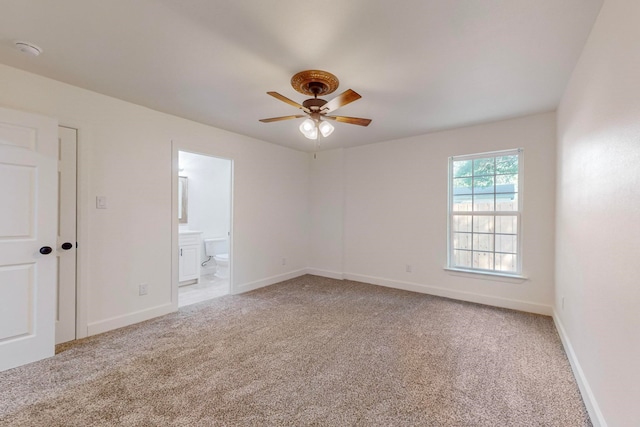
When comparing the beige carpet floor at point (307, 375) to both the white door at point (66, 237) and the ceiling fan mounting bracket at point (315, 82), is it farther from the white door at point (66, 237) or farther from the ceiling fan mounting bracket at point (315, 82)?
the ceiling fan mounting bracket at point (315, 82)

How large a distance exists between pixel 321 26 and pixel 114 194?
269 cm

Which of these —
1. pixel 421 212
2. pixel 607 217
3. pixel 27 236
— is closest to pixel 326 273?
pixel 421 212

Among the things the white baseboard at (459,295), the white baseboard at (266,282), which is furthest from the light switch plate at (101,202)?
the white baseboard at (459,295)

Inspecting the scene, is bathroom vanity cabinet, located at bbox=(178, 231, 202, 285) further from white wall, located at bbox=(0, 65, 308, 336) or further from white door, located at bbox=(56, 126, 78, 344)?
white door, located at bbox=(56, 126, 78, 344)

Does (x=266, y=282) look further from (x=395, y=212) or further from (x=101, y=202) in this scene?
(x=101, y=202)

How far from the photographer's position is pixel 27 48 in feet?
6.65

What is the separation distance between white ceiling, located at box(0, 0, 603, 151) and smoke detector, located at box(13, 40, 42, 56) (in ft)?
0.11

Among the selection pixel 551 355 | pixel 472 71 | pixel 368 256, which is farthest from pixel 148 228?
pixel 551 355

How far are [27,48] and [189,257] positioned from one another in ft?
11.1

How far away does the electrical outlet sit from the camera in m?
3.20

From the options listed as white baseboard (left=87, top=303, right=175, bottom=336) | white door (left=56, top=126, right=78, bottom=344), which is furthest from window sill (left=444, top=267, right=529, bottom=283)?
white door (left=56, top=126, right=78, bottom=344)

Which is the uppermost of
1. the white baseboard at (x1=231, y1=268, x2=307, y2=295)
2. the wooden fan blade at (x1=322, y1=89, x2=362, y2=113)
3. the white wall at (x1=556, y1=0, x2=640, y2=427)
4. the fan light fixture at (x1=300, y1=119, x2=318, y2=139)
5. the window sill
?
the wooden fan blade at (x1=322, y1=89, x2=362, y2=113)

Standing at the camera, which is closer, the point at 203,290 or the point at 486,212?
the point at 486,212

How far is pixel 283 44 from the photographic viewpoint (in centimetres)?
199
